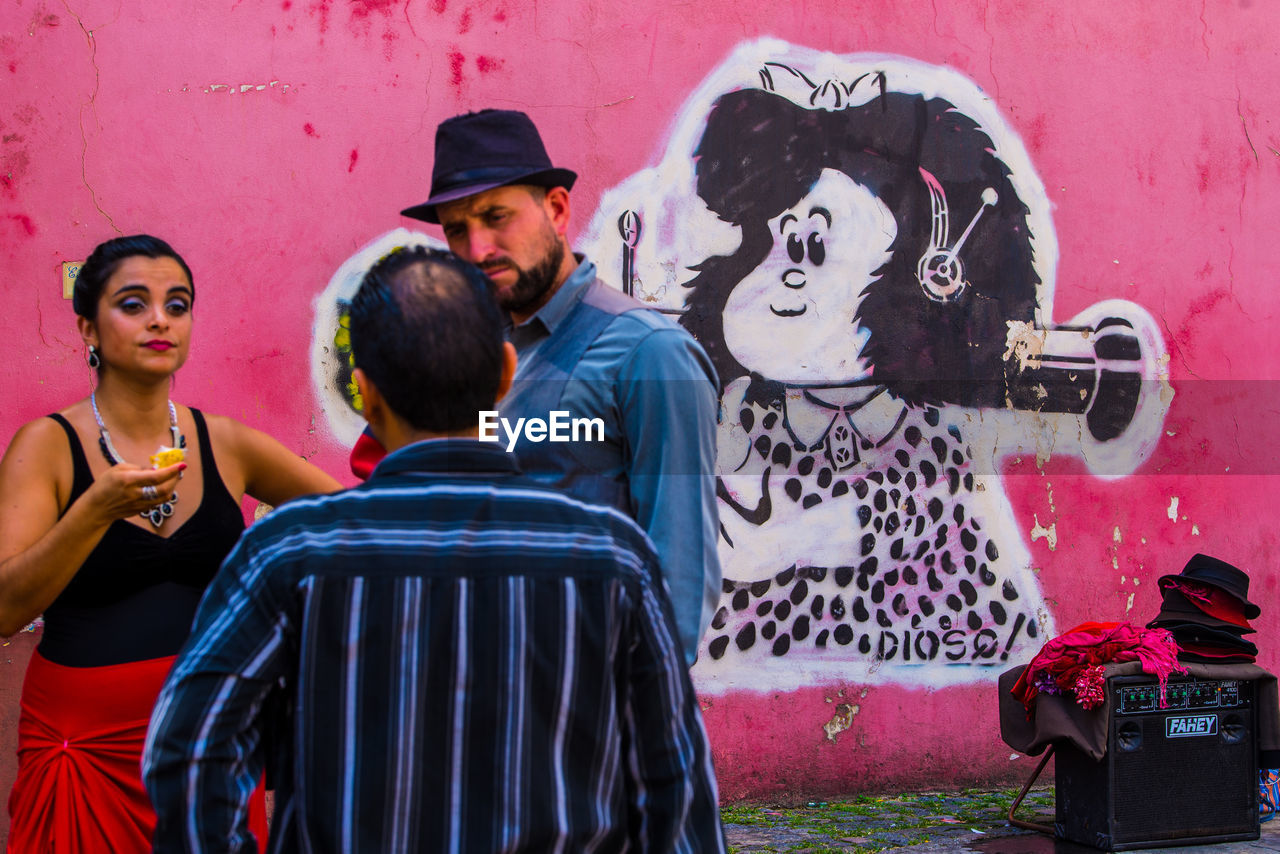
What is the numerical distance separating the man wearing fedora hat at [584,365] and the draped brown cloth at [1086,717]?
303cm

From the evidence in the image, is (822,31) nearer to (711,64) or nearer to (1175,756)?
(711,64)

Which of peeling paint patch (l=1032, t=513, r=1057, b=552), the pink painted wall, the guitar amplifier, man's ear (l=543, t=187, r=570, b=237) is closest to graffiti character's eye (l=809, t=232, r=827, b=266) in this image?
the pink painted wall

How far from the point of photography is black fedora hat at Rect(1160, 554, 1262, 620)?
4910mm

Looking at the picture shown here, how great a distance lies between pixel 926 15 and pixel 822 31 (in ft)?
1.72

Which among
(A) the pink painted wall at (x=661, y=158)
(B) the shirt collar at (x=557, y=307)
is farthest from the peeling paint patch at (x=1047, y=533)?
(B) the shirt collar at (x=557, y=307)

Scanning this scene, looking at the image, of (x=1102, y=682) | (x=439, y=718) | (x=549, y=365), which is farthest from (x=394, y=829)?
(x=1102, y=682)

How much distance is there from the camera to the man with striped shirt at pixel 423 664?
140 centimetres

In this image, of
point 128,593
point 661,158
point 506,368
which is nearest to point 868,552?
point 661,158

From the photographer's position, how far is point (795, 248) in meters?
5.37

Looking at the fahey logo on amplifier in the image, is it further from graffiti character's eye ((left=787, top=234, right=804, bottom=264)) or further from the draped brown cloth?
graffiti character's eye ((left=787, top=234, right=804, bottom=264))

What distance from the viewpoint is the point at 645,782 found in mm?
1538

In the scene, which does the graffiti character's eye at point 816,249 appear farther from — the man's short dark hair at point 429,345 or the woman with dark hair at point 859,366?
the man's short dark hair at point 429,345

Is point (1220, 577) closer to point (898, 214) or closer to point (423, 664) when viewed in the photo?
point (898, 214)

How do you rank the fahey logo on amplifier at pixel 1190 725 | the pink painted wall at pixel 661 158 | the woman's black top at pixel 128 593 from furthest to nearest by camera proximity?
the fahey logo on amplifier at pixel 1190 725 < the pink painted wall at pixel 661 158 < the woman's black top at pixel 128 593
